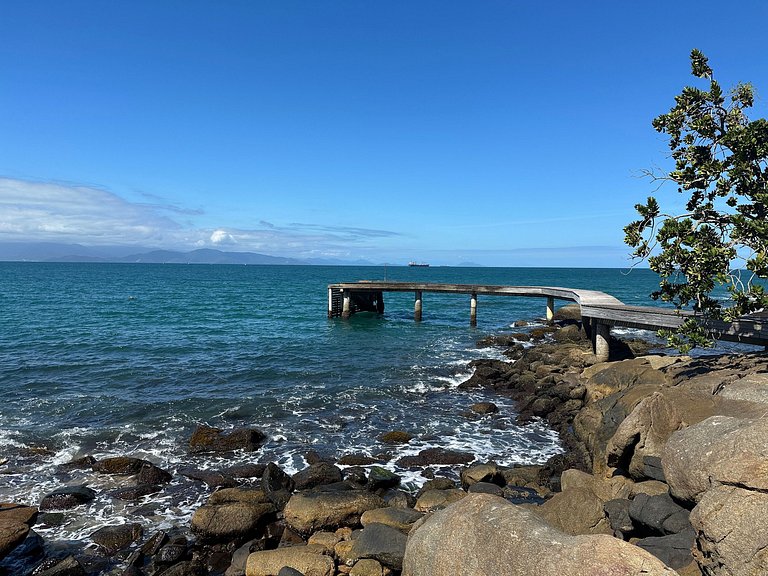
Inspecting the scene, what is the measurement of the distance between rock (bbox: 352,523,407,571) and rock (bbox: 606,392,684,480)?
4.77 metres

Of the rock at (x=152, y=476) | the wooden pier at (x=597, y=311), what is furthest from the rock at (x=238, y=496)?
the wooden pier at (x=597, y=311)

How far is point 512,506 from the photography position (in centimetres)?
577

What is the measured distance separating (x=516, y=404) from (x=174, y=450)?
13101 mm

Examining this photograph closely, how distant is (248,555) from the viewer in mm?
9539

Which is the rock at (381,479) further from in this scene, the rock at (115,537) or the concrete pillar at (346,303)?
the concrete pillar at (346,303)

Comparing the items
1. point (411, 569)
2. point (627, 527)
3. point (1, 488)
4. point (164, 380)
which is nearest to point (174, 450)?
point (1, 488)

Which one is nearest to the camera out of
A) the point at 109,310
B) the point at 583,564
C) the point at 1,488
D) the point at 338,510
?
the point at 583,564

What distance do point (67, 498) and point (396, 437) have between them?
363 inches

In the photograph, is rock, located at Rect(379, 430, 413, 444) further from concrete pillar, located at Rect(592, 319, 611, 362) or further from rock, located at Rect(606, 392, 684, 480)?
concrete pillar, located at Rect(592, 319, 611, 362)

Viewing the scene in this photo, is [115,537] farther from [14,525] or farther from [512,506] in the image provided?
[512,506]

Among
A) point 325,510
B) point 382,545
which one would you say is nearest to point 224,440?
point 325,510

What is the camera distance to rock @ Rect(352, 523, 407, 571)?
8.57 metres

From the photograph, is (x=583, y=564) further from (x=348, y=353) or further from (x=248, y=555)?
(x=348, y=353)

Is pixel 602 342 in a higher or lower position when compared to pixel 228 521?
higher
